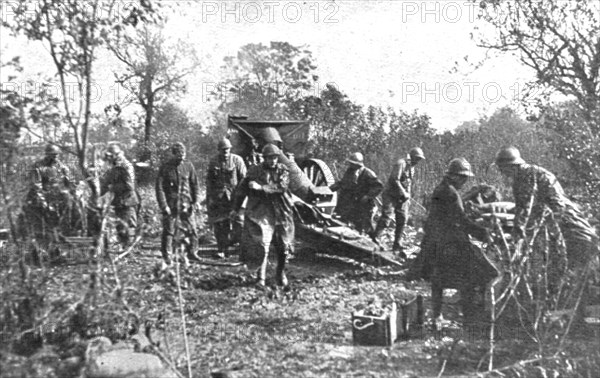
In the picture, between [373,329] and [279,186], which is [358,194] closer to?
[279,186]

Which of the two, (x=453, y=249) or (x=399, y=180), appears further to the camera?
(x=399, y=180)

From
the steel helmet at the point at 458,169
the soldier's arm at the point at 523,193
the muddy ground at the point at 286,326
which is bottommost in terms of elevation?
the muddy ground at the point at 286,326

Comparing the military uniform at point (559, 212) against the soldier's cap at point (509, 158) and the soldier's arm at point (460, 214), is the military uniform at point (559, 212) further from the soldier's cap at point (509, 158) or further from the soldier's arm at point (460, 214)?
the soldier's arm at point (460, 214)

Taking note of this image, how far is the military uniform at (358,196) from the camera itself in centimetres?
1047

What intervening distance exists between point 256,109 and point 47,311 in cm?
1970

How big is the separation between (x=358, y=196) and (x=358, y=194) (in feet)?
0.13

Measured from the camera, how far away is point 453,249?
5977mm

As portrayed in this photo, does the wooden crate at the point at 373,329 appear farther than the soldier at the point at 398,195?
No

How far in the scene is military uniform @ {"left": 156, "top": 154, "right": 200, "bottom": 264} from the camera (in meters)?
8.17

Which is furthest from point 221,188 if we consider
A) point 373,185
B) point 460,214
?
point 460,214

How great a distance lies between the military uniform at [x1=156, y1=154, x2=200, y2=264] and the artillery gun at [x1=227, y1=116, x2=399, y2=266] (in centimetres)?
166

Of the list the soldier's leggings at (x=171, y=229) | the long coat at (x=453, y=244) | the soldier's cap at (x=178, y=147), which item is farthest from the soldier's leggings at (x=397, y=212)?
the long coat at (x=453, y=244)

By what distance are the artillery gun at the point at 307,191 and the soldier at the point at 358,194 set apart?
0.94 feet

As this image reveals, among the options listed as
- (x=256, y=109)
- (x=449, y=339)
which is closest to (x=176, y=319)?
(x=449, y=339)
